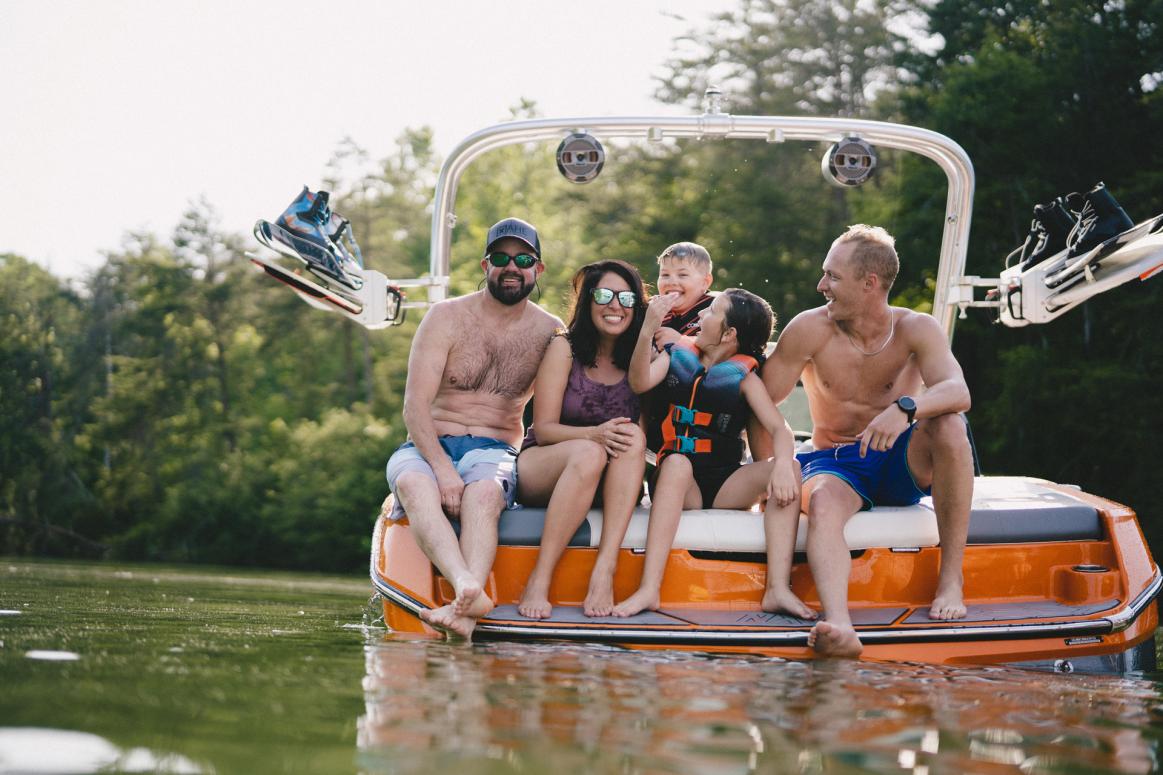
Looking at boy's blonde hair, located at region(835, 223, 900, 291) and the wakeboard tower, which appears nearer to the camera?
boy's blonde hair, located at region(835, 223, 900, 291)

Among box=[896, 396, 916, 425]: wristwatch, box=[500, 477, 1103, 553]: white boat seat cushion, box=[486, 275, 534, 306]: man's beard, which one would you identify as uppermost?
box=[486, 275, 534, 306]: man's beard

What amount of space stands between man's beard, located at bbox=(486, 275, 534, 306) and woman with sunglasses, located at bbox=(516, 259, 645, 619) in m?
0.23

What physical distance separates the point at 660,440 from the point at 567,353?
0.44 m

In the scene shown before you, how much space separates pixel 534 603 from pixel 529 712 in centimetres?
141

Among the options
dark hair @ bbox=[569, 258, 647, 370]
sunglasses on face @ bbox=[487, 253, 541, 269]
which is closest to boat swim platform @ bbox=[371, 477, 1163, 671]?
dark hair @ bbox=[569, 258, 647, 370]

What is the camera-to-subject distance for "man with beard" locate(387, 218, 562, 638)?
4.33 meters

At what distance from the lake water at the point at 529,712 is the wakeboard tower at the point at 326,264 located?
5.36 ft

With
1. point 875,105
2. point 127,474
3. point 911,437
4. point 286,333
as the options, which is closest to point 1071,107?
point 875,105

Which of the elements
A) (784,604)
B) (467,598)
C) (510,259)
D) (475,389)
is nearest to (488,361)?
(475,389)

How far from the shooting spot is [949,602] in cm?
411

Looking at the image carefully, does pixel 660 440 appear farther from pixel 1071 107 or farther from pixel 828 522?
pixel 1071 107

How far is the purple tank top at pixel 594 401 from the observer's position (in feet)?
14.5

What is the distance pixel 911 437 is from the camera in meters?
4.33

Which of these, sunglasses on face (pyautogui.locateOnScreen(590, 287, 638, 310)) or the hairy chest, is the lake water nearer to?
the hairy chest
